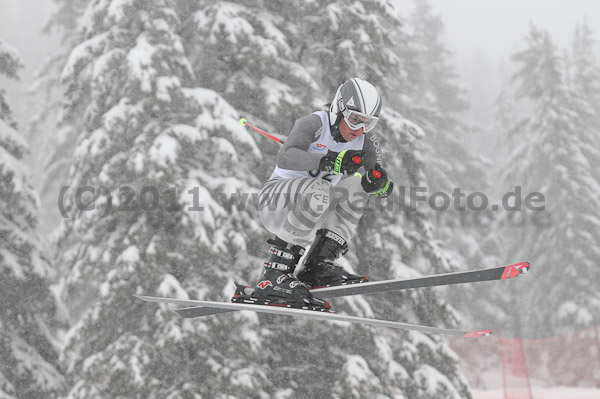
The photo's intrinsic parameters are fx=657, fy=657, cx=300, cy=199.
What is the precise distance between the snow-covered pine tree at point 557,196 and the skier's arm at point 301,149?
57.4 ft

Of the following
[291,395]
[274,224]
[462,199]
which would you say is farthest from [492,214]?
[274,224]

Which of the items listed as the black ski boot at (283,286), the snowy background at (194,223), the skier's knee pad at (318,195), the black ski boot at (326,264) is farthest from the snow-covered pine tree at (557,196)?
the skier's knee pad at (318,195)

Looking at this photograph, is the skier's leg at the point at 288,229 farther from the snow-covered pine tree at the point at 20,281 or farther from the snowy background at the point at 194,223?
the snow-covered pine tree at the point at 20,281

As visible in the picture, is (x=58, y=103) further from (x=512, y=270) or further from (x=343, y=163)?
(x=512, y=270)

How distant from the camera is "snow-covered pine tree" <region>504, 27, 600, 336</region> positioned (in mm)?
20484

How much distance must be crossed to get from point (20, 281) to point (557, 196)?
16660 millimetres

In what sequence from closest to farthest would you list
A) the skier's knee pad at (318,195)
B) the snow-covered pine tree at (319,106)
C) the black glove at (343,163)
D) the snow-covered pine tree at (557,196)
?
the black glove at (343,163) < the skier's knee pad at (318,195) < the snow-covered pine tree at (319,106) < the snow-covered pine tree at (557,196)

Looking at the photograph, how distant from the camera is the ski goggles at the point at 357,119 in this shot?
506 centimetres

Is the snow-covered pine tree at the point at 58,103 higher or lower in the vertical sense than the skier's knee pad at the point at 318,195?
higher

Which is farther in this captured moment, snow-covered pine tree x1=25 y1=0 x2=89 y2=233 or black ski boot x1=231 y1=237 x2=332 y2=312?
snow-covered pine tree x1=25 y1=0 x2=89 y2=233

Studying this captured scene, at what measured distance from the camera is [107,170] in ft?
31.3

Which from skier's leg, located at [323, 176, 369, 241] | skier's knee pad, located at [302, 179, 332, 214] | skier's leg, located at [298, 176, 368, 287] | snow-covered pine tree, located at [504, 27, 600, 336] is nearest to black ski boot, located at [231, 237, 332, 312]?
skier's leg, located at [298, 176, 368, 287]

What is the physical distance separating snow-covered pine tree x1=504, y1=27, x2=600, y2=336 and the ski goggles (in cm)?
1729

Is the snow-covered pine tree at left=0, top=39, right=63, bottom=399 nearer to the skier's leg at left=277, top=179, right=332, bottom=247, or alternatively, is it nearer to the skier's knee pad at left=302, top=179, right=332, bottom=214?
the skier's leg at left=277, top=179, right=332, bottom=247
